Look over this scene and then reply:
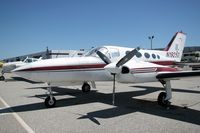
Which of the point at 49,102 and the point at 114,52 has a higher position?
the point at 114,52

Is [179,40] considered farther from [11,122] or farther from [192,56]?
[192,56]

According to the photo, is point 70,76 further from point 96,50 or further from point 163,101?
point 163,101

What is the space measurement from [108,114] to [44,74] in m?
3.27

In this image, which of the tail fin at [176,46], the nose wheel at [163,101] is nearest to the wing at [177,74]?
the nose wheel at [163,101]

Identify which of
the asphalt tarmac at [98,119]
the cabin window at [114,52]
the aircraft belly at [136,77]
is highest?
the cabin window at [114,52]

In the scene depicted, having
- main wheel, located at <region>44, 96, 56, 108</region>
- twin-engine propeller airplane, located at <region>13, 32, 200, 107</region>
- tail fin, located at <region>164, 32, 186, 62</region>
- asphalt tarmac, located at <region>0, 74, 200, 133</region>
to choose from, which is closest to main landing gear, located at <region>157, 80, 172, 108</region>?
twin-engine propeller airplane, located at <region>13, 32, 200, 107</region>

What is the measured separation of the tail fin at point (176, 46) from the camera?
53.1ft

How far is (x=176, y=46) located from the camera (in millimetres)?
16688

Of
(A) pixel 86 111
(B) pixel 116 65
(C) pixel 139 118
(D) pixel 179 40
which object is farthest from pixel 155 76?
(D) pixel 179 40

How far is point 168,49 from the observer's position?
53.0 ft

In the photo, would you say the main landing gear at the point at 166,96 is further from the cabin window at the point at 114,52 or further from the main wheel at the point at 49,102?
the main wheel at the point at 49,102

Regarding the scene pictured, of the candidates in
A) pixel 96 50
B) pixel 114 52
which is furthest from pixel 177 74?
pixel 96 50

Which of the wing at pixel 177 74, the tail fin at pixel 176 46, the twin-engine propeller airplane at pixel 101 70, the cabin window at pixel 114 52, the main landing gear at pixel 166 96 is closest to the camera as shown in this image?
the wing at pixel 177 74

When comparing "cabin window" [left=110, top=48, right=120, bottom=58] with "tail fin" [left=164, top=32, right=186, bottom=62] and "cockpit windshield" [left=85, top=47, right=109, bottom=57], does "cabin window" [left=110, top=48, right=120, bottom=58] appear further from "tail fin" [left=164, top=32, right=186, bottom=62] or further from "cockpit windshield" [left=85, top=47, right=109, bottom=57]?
"tail fin" [left=164, top=32, right=186, bottom=62]
